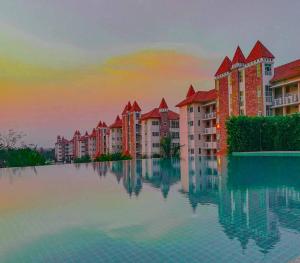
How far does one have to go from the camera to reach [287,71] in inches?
1272

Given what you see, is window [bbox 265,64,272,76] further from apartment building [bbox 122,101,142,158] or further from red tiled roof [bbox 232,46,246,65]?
apartment building [bbox 122,101,142,158]

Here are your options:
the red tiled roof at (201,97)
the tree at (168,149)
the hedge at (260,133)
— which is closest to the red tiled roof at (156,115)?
the red tiled roof at (201,97)

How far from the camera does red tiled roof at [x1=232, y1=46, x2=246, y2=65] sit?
3512 cm

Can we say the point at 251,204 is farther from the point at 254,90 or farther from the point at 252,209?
the point at 254,90

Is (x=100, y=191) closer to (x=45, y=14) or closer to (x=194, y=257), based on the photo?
(x=194, y=257)

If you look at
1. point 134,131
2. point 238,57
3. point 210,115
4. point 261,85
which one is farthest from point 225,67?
point 134,131

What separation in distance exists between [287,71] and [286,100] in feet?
10.8

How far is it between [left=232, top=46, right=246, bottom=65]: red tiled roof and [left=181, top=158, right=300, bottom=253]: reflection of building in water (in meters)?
28.3

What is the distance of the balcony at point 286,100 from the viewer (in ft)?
102

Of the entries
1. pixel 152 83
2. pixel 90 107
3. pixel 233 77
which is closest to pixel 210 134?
pixel 233 77

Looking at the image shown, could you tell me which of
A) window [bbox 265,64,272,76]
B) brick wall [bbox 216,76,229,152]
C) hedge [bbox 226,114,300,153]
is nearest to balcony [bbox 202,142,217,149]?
brick wall [bbox 216,76,229,152]

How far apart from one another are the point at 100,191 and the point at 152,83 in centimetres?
2553

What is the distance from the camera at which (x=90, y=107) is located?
41.9m

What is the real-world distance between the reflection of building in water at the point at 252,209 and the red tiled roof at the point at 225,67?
29881 millimetres
